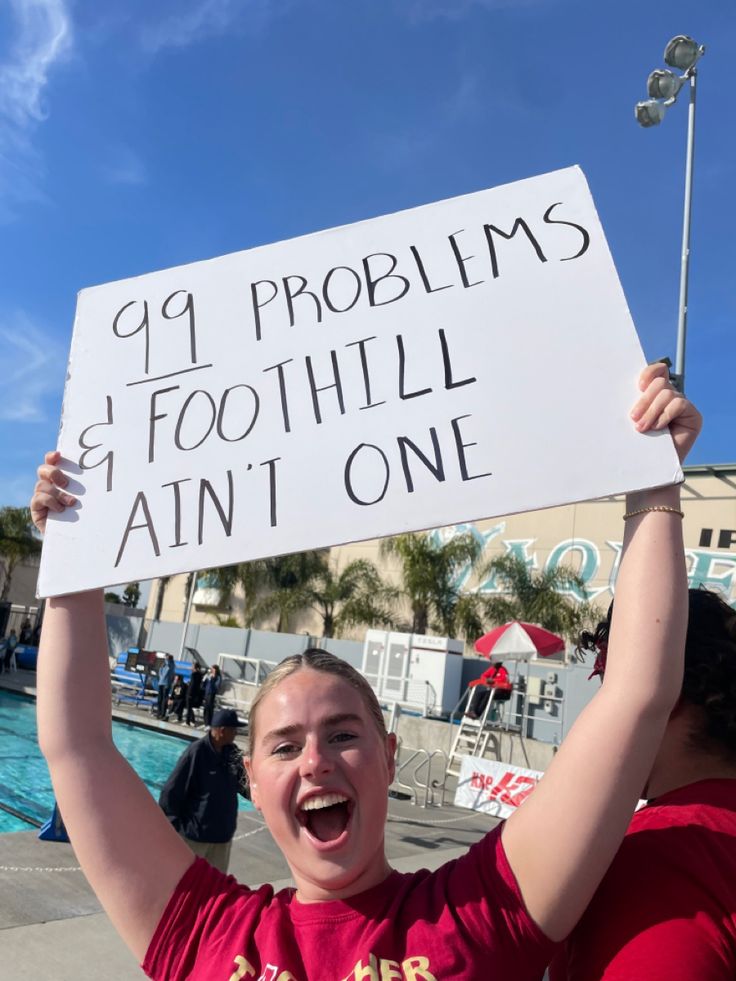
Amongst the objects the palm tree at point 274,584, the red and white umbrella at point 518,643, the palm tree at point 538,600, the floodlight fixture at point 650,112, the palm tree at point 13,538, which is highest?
the palm tree at point 13,538

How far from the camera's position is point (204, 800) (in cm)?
591

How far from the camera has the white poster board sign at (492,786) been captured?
37.0 ft

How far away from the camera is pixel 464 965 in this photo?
125cm

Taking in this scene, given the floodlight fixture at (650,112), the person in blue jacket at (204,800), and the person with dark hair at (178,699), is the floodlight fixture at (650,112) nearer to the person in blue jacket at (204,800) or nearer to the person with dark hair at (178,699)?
the person in blue jacket at (204,800)

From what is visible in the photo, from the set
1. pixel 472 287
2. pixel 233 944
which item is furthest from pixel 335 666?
pixel 472 287

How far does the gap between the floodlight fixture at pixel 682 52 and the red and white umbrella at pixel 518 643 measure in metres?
10.8

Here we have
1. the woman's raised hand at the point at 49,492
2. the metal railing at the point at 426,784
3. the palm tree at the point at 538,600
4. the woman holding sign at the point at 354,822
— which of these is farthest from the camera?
the palm tree at the point at 538,600

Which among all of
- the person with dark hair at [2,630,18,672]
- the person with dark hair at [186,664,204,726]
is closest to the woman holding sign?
the person with dark hair at [186,664,204,726]

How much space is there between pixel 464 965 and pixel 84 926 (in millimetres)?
5107

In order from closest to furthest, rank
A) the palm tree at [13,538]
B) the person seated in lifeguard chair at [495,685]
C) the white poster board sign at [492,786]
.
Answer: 1. the white poster board sign at [492,786]
2. the person seated in lifeguard chair at [495,685]
3. the palm tree at [13,538]

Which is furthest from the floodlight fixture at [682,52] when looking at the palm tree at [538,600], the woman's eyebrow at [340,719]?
the palm tree at [538,600]

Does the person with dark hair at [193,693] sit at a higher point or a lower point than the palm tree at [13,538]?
lower

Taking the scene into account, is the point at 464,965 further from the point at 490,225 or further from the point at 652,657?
the point at 490,225

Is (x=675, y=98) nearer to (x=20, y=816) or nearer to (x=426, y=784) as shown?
(x=426, y=784)
